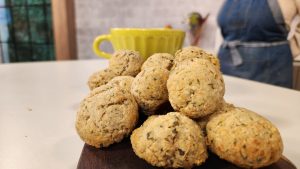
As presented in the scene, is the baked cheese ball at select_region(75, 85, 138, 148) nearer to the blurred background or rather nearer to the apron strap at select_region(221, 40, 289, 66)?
the apron strap at select_region(221, 40, 289, 66)

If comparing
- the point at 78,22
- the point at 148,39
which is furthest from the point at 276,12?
the point at 78,22

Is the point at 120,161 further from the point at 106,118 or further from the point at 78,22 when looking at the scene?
the point at 78,22

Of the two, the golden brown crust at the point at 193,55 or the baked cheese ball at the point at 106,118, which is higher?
the golden brown crust at the point at 193,55

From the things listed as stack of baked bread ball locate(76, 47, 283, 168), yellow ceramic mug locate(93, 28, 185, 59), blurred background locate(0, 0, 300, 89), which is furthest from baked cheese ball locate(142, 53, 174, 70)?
blurred background locate(0, 0, 300, 89)

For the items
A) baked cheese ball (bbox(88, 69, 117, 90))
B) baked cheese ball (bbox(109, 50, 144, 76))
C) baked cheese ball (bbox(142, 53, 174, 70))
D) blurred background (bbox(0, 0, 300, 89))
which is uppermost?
baked cheese ball (bbox(142, 53, 174, 70))

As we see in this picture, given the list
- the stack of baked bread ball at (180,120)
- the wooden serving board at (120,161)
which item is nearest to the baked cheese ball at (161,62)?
the stack of baked bread ball at (180,120)

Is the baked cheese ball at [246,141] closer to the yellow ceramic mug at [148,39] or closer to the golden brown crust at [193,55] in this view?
the golden brown crust at [193,55]

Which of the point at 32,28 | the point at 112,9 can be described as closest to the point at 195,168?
the point at 112,9
